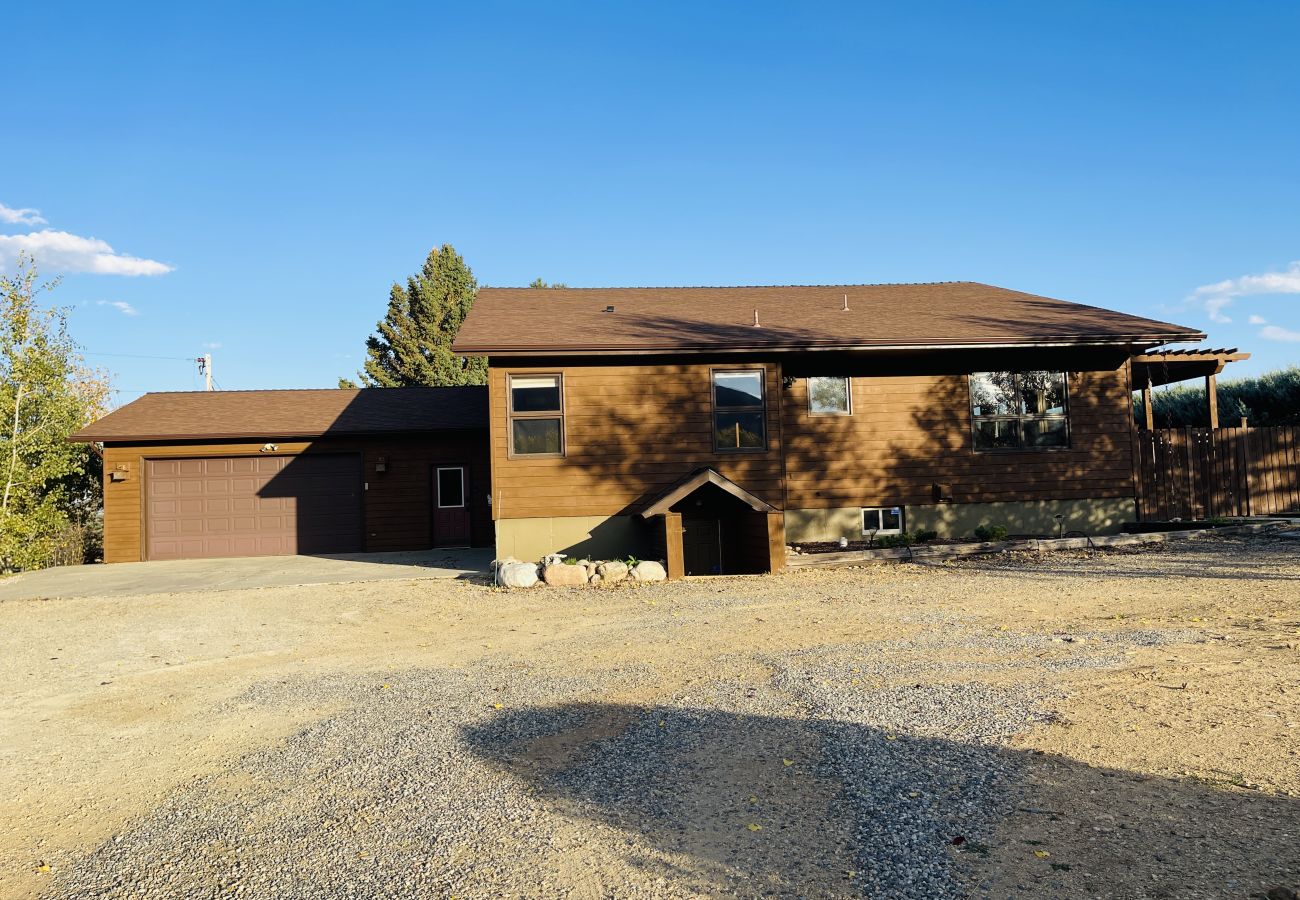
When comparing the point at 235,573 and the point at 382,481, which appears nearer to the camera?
the point at 235,573

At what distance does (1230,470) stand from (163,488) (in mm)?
21216

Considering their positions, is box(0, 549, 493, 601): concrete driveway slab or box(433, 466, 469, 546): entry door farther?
box(433, 466, 469, 546): entry door

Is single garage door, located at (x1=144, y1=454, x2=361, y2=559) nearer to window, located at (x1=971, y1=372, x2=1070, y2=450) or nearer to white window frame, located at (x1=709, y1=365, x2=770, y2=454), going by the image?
white window frame, located at (x1=709, y1=365, x2=770, y2=454)

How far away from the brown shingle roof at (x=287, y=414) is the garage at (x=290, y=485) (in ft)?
0.20

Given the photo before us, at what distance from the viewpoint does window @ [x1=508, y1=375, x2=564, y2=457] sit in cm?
1348

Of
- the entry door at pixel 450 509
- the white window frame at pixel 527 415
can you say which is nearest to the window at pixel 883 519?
the white window frame at pixel 527 415

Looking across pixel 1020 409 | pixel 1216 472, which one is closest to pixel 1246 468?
pixel 1216 472

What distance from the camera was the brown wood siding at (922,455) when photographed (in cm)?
1466

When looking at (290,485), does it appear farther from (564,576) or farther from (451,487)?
(564,576)

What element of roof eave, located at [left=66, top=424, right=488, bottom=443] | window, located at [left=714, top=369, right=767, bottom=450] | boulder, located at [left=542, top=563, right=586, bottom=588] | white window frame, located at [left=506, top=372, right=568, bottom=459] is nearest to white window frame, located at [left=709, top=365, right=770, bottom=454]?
window, located at [left=714, top=369, right=767, bottom=450]

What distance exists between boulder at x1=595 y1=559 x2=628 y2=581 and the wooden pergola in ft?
33.7

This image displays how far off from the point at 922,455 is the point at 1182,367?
23.3 ft

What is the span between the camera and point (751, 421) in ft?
46.2

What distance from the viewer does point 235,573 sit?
14.5m
